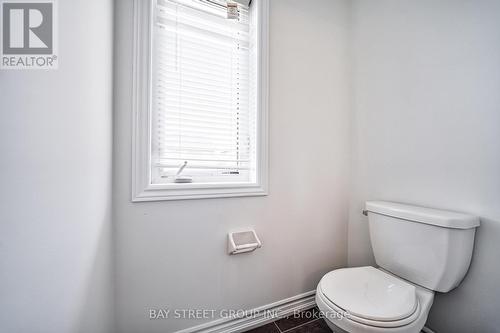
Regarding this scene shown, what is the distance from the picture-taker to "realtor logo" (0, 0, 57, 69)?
0.41 meters

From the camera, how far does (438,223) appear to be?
886mm

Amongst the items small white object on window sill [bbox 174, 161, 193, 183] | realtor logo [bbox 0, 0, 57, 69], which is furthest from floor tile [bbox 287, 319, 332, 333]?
realtor logo [bbox 0, 0, 57, 69]

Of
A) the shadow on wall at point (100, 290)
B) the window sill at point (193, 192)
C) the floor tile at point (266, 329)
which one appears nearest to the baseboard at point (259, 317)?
the floor tile at point (266, 329)

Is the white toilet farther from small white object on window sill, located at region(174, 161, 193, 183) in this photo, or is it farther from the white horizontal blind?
small white object on window sill, located at region(174, 161, 193, 183)

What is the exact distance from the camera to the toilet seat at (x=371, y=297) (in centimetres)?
76

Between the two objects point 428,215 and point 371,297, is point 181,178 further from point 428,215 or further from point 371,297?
point 428,215

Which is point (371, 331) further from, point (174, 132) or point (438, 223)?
point (174, 132)

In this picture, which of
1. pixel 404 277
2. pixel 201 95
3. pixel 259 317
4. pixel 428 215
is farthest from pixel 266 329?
pixel 201 95

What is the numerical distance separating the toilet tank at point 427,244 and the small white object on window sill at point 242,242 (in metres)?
0.73

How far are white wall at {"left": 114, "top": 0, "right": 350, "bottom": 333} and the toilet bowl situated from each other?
38 centimetres

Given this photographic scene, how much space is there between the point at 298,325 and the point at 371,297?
0.57 metres

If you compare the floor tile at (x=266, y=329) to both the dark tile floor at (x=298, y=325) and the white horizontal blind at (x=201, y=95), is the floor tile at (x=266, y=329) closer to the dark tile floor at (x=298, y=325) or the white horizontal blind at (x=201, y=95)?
the dark tile floor at (x=298, y=325)

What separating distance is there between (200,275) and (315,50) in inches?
63.0

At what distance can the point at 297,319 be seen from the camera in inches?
49.4
